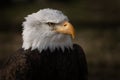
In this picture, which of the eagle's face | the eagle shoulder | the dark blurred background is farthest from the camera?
the dark blurred background

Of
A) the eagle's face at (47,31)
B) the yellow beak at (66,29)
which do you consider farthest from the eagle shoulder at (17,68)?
the yellow beak at (66,29)

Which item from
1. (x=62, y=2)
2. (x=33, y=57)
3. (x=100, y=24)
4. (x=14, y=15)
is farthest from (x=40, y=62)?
(x=62, y=2)

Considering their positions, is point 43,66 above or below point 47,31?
below

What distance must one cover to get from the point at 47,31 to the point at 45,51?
0.85ft

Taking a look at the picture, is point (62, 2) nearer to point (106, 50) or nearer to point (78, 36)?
point (78, 36)

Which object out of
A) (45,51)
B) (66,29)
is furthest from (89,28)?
Result: (66,29)

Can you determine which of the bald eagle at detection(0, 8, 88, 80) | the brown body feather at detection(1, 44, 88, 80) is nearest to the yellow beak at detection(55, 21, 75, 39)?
the bald eagle at detection(0, 8, 88, 80)

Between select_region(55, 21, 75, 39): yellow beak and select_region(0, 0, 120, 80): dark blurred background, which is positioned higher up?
select_region(0, 0, 120, 80): dark blurred background

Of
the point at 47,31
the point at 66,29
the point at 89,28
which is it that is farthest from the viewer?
the point at 89,28

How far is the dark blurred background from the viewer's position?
516 inches

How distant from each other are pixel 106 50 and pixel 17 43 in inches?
88.1

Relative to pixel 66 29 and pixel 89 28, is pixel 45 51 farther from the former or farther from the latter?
pixel 89 28

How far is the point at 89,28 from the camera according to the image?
16.2m

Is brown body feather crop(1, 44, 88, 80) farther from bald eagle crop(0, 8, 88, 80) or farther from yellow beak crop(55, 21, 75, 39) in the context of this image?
yellow beak crop(55, 21, 75, 39)
